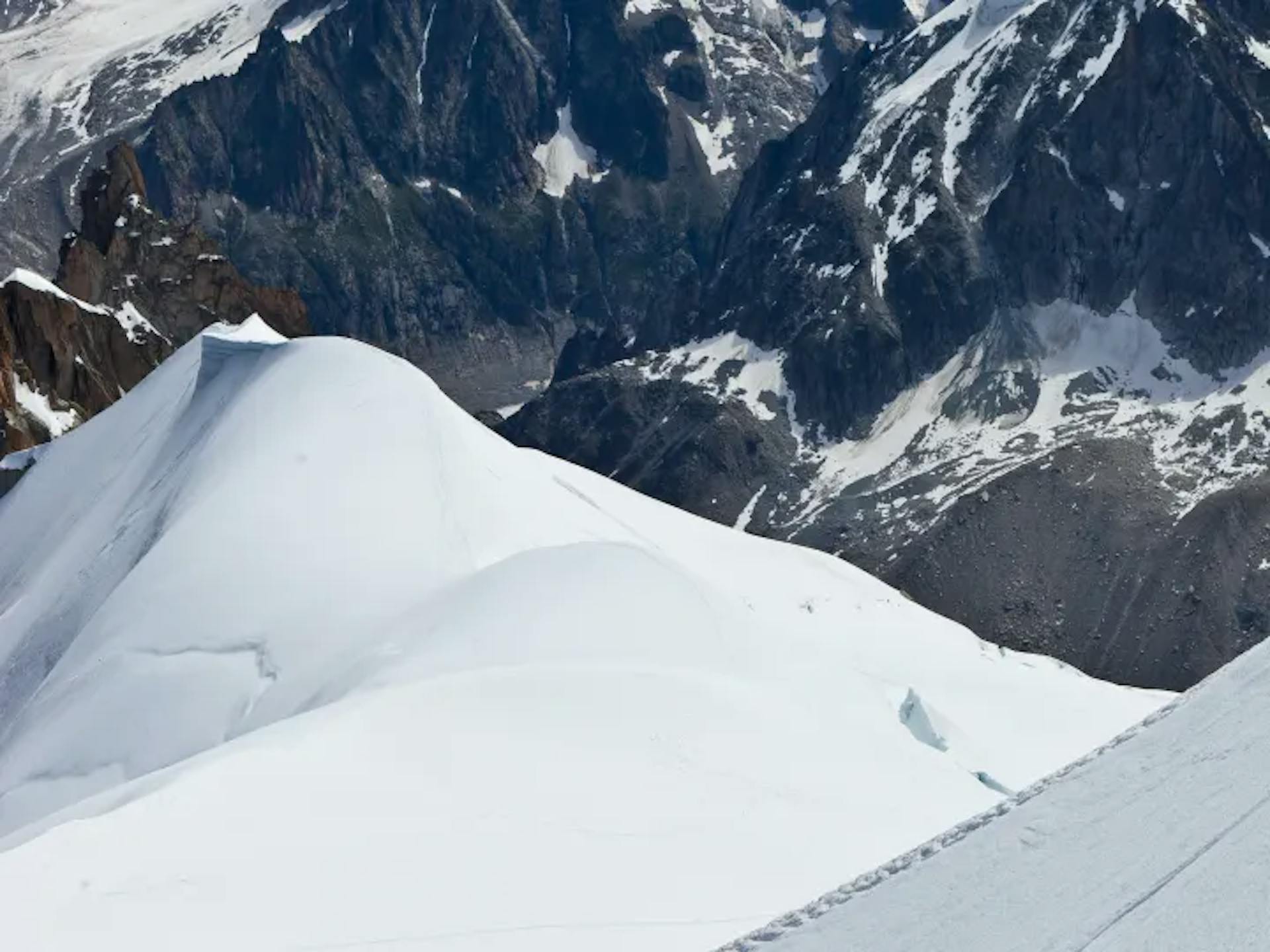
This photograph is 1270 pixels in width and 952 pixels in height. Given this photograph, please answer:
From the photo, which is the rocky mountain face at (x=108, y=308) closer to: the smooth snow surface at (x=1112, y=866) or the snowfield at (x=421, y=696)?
the snowfield at (x=421, y=696)

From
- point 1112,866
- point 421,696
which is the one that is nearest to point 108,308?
point 421,696

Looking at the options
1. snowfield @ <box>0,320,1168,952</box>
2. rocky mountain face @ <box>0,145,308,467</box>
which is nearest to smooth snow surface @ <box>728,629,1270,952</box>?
snowfield @ <box>0,320,1168,952</box>

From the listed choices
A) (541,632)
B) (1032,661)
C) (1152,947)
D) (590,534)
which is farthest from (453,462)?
(1152,947)

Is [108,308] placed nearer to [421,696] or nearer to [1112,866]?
[421,696]

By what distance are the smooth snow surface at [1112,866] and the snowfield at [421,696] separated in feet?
25.4

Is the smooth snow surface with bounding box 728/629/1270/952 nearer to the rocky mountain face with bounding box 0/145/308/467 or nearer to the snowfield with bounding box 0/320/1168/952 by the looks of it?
the snowfield with bounding box 0/320/1168/952

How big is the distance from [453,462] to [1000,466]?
449 feet

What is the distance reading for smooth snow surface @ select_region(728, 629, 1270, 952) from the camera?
49.9 feet

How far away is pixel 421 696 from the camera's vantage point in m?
33.8

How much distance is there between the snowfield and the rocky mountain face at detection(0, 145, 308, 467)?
53.6m

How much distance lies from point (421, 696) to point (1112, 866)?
1945 centimetres

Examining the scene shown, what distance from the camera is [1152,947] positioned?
14812 millimetres

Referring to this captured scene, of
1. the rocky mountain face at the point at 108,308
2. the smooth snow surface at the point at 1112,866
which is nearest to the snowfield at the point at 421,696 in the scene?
the smooth snow surface at the point at 1112,866

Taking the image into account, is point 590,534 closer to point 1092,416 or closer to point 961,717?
point 961,717
